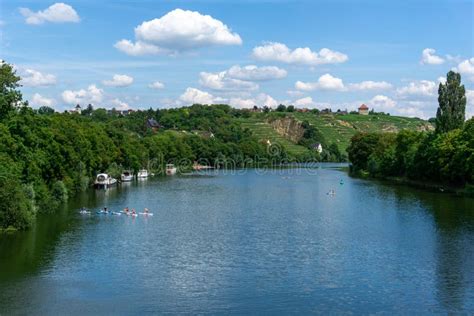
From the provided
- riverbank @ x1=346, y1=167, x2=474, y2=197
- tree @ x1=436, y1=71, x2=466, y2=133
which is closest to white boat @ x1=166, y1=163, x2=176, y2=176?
riverbank @ x1=346, y1=167, x2=474, y2=197

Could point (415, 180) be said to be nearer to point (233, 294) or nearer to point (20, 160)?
point (20, 160)

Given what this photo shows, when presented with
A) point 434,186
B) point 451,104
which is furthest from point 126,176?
point 451,104

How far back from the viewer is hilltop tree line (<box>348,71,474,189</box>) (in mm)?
81562

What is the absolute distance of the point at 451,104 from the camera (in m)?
94.8

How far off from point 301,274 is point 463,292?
28.4ft

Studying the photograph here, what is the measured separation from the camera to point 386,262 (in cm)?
3850

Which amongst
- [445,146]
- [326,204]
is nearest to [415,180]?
[445,146]

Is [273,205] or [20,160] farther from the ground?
[20,160]

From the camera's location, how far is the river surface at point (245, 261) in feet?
96.8

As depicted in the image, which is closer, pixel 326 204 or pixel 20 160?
pixel 20 160

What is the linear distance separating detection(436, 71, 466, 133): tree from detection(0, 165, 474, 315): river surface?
31111mm

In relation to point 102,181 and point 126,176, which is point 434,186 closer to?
point 102,181

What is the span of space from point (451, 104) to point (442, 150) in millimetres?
12889

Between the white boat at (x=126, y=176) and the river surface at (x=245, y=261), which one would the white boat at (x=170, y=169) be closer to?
the white boat at (x=126, y=176)
